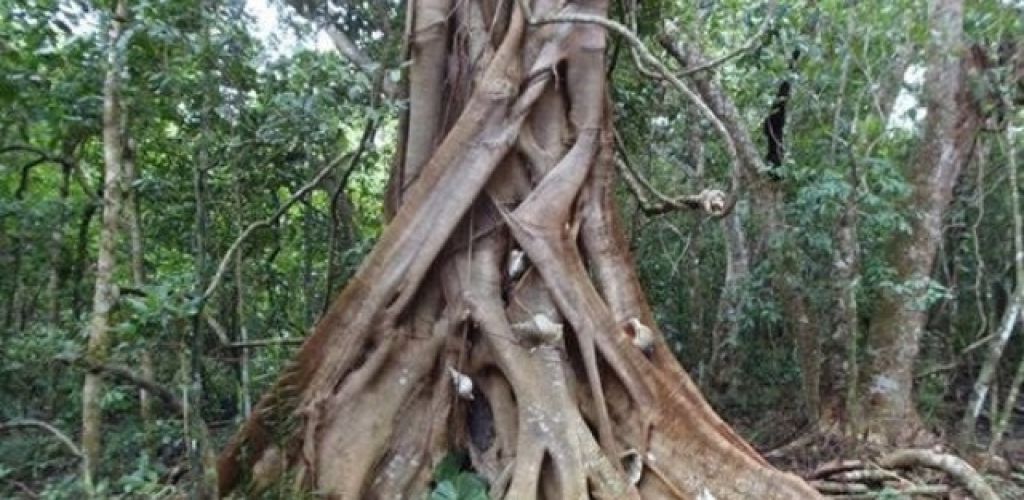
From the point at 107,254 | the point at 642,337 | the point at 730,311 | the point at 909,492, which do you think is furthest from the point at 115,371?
the point at 730,311

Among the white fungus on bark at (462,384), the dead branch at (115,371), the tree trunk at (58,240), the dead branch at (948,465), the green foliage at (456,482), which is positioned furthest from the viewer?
the tree trunk at (58,240)

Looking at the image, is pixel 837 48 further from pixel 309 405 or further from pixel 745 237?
pixel 309 405

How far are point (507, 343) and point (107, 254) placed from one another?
70.5 inches

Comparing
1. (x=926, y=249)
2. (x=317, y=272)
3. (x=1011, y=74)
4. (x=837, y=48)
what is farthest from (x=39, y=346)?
(x=1011, y=74)

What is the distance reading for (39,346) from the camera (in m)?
3.66

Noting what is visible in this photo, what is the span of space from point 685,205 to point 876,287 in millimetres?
2198

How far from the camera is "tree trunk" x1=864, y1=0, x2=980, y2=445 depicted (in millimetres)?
5648

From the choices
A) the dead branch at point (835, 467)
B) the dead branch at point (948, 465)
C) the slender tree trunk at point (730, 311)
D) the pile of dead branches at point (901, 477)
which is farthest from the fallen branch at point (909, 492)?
the slender tree trunk at point (730, 311)

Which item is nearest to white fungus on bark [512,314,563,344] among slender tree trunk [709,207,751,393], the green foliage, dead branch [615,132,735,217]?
the green foliage

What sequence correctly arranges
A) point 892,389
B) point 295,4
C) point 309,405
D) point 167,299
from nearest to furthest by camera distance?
point 167,299 → point 309,405 → point 295,4 → point 892,389

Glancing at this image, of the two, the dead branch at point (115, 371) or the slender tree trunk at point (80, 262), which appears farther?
the slender tree trunk at point (80, 262)

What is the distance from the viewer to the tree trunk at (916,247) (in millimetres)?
5648

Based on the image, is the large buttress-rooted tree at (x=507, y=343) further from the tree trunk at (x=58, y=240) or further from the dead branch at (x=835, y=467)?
the tree trunk at (x=58, y=240)

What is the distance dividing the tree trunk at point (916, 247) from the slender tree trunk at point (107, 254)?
4581mm
